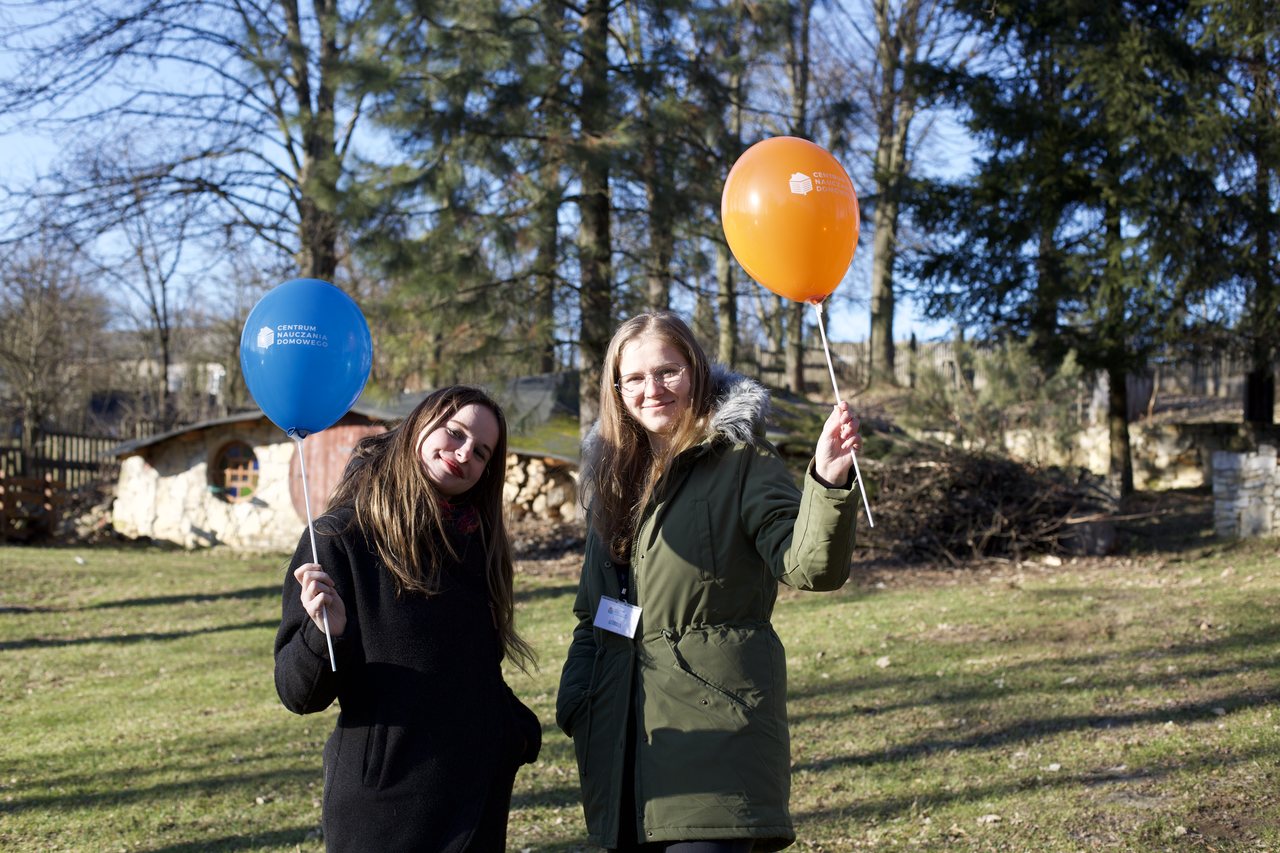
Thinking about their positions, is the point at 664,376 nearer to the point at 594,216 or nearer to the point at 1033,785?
the point at 1033,785

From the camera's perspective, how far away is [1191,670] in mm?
6078

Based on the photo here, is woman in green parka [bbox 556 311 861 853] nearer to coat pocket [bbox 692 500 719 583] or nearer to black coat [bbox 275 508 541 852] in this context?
coat pocket [bbox 692 500 719 583]

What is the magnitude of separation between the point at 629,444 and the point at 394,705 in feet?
2.53

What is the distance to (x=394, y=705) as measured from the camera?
2.23 m

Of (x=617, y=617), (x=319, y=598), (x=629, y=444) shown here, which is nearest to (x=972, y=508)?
(x=629, y=444)

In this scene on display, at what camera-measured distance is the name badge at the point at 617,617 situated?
2.31 meters

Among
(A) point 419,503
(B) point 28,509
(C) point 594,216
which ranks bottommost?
(B) point 28,509

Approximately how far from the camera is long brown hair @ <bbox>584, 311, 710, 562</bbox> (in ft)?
7.87

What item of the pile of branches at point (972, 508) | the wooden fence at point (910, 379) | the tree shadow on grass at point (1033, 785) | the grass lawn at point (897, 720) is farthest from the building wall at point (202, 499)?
the tree shadow on grass at point (1033, 785)

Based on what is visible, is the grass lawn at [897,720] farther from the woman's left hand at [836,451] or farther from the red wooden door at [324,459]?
the red wooden door at [324,459]

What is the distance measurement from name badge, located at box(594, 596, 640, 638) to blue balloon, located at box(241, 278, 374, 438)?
1.02 metres

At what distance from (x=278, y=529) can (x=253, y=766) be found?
397 inches

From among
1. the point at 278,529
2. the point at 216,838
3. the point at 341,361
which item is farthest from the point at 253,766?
the point at 278,529

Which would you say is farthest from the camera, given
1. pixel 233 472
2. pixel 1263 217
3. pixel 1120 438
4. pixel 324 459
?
pixel 233 472
